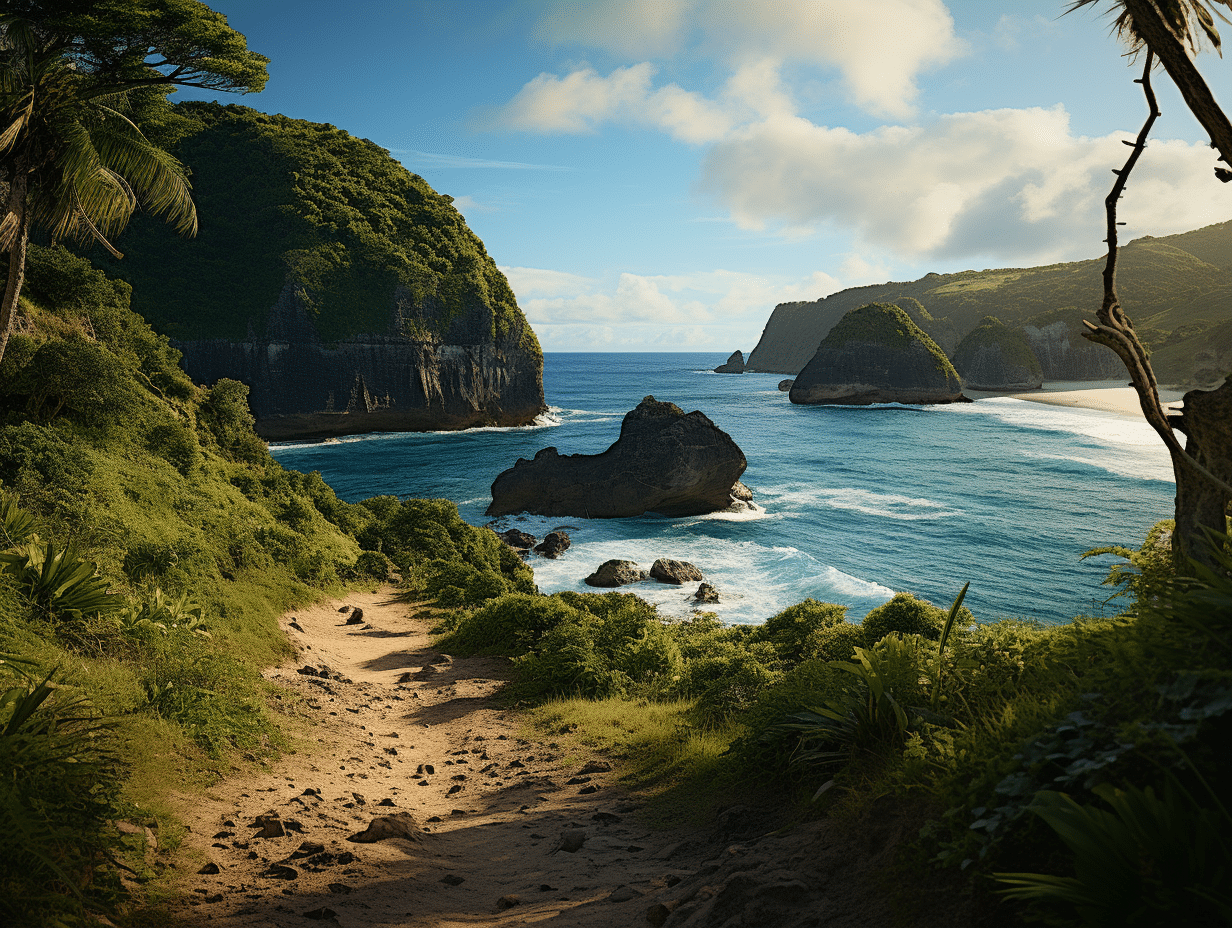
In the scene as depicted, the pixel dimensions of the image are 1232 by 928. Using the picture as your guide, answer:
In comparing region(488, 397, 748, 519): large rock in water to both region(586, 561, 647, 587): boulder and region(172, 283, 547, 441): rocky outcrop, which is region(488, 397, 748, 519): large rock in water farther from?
region(172, 283, 547, 441): rocky outcrop

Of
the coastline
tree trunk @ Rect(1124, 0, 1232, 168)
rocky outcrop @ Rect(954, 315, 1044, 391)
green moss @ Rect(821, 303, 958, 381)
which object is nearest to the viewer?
tree trunk @ Rect(1124, 0, 1232, 168)

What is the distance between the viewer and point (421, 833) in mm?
6656

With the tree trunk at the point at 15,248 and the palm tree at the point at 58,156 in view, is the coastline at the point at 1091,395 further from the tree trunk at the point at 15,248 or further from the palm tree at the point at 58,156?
the tree trunk at the point at 15,248

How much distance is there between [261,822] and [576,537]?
30448mm

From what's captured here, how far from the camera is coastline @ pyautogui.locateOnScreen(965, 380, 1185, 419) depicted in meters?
79.4

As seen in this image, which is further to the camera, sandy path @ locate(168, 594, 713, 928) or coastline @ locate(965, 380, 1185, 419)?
coastline @ locate(965, 380, 1185, 419)

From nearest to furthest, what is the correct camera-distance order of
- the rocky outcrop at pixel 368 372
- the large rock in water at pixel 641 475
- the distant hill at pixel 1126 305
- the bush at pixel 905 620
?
the bush at pixel 905 620
the large rock in water at pixel 641 475
the rocky outcrop at pixel 368 372
the distant hill at pixel 1126 305

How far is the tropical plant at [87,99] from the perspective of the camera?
10062 mm

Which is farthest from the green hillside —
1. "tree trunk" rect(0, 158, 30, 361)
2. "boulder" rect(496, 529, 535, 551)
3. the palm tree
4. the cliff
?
"tree trunk" rect(0, 158, 30, 361)

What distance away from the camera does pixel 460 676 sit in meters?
13.0

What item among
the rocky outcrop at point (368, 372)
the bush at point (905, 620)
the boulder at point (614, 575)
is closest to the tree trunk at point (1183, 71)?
the bush at point (905, 620)

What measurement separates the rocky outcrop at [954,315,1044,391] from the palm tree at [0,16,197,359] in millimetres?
124906

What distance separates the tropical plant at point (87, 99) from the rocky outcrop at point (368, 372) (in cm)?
6028

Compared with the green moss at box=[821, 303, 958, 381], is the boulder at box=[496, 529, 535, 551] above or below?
below
